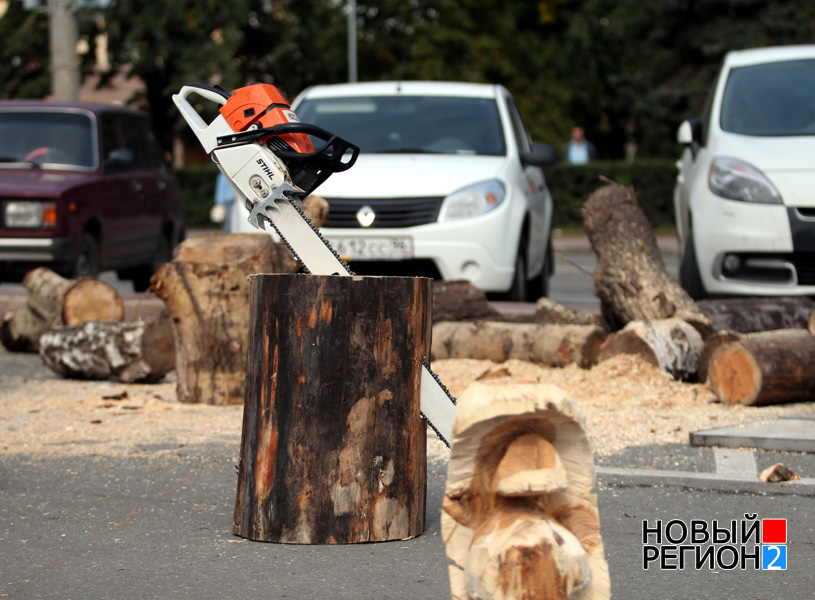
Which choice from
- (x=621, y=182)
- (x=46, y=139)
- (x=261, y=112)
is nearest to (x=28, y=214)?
(x=46, y=139)

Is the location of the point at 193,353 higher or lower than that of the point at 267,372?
lower

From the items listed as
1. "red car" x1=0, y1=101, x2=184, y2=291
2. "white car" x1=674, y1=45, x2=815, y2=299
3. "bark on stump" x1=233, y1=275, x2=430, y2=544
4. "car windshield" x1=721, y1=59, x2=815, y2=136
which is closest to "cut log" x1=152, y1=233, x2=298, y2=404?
"bark on stump" x1=233, y1=275, x2=430, y2=544

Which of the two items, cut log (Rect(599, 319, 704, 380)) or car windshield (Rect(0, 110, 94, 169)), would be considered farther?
car windshield (Rect(0, 110, 94, 169))

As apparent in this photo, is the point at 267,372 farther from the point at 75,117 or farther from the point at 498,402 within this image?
the point at 75,117

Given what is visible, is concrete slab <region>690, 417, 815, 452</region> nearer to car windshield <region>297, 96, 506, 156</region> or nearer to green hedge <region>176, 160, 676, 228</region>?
car windshield <region>297, 96, 506, 156</region>

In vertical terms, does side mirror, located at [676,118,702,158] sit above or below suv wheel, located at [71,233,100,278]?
above

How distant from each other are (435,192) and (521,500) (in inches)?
220

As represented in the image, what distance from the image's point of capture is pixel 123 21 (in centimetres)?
2767

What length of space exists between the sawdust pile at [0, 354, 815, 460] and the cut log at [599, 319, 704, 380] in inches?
3.2

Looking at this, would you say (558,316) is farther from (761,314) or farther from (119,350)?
(119,350)

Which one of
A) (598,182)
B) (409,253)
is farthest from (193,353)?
(598,182)

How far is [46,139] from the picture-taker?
11.0 meters

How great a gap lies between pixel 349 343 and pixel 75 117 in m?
8.66

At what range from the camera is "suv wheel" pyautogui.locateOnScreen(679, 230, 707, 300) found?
786 cm
